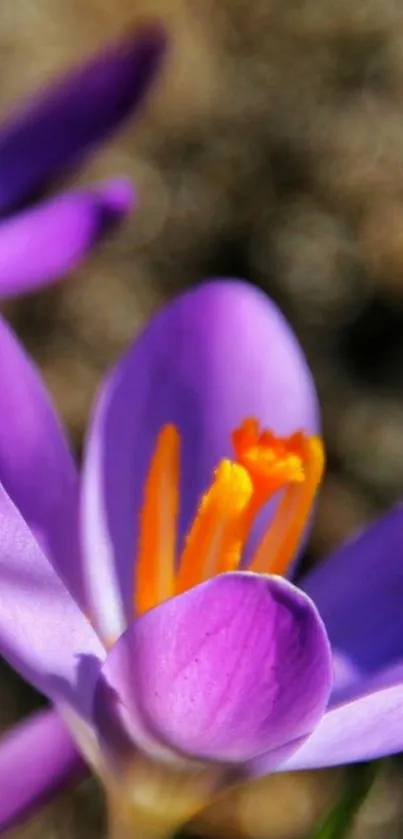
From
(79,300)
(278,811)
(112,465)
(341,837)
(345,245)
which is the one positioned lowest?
(278,811)

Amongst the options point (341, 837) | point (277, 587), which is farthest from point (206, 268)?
point (277, 587)

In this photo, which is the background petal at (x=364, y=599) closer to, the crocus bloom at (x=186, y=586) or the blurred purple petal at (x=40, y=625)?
the crocus bloom at (x=186, y=586)

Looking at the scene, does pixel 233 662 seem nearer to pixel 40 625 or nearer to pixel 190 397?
pixel 40 625

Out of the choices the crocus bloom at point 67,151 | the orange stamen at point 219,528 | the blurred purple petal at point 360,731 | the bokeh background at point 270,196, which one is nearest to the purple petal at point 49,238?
the crocus bloom at point 67,151

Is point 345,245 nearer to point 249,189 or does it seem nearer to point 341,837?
point 249,189

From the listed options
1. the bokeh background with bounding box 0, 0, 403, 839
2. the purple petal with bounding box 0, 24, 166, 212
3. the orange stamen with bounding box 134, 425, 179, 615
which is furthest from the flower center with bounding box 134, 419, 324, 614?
the bokeh background with bounding box 0, 0, 403, 839

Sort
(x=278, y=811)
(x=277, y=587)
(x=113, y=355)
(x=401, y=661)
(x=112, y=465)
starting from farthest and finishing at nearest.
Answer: (x=113, y=355)
(x=278, y=811)
(x=112, y=465)
(x=401, y=661)
(x=277, y=587)
